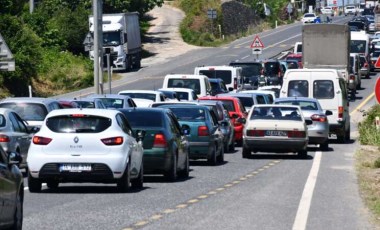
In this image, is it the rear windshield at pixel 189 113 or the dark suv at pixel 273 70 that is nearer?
the rear windshield at pixel 189 113

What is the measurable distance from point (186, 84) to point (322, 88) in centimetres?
574

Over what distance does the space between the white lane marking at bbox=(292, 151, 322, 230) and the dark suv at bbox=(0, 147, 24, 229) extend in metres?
3.63

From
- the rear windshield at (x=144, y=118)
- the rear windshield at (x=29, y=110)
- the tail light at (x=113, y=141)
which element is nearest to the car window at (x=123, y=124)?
the tail light at (x=113, y=141)

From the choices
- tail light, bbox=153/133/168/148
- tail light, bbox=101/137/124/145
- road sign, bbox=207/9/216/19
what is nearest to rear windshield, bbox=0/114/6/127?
tail light, bbox=153/133/168/148

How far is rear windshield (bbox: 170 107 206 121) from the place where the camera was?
31.3 metres

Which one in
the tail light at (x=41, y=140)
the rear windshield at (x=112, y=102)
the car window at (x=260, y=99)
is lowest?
the car window at (x=260, y=99)

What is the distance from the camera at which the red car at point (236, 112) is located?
39625 millimetres

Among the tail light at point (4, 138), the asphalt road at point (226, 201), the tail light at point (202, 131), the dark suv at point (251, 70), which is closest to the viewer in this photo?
the asphalt road at point (226, 201)

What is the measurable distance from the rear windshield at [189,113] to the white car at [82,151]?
9.59 m

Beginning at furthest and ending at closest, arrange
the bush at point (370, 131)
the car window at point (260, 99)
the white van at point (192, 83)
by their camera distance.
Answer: the white van at point (192, 83) < the car window at point (260, 99) < the bush at point (370, 131)

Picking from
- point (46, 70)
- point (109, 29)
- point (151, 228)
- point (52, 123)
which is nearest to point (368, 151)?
point (52, 123)

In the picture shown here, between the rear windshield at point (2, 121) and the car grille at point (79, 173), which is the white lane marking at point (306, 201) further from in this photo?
the rear windshield at point (2, 121)

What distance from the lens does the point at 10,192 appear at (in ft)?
46.3

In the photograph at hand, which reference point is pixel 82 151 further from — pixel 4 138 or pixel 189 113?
pixel 189 113
